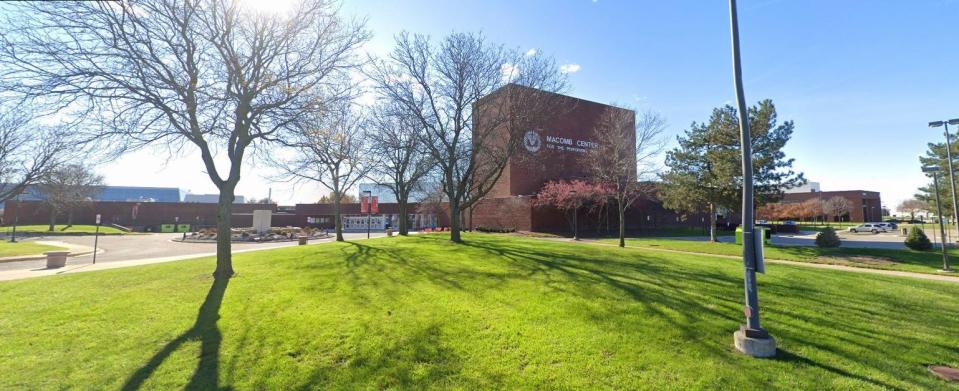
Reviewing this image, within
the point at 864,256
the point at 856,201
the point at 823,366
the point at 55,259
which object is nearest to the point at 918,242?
the point at 864,256

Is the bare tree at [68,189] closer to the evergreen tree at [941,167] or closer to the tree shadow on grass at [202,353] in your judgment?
the tree shadow on grass at [202,353]

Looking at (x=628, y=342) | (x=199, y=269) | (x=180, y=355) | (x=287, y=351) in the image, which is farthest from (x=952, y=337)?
(x=199, y=269)

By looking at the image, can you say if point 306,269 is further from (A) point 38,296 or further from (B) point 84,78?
(B) point 84,78

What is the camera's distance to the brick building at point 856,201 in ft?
245

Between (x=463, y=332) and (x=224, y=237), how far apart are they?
28.1 feet

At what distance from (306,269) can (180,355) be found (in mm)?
6193

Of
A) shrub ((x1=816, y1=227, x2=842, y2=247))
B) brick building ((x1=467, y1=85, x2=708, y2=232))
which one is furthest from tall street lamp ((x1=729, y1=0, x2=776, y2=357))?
brick building ((x1=467, y1=85, x2=708, y2=232))

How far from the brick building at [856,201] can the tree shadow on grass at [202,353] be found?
290 feet

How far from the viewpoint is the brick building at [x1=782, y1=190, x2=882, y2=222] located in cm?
7462

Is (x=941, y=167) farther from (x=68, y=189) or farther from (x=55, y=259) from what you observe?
(x=68, y=189)

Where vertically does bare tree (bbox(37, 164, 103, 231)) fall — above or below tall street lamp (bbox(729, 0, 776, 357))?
above

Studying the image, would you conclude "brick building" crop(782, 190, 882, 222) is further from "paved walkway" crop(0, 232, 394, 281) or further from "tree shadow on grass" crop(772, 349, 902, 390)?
"paved walkway" crop(0, 232, 394, 281)

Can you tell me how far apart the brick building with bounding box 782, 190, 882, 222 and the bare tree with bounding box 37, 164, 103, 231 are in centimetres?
10444

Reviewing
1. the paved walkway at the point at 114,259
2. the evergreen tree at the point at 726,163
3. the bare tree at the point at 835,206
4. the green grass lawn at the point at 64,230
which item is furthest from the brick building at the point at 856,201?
the green grass lawn at the point at 64,230
